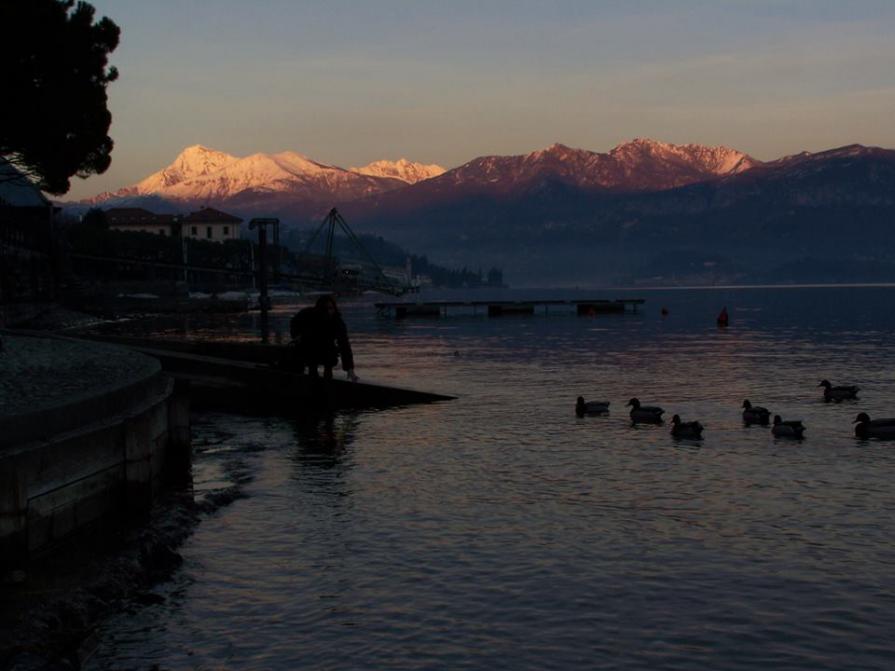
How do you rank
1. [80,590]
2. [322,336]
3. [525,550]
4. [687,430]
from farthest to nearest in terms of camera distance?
[322,336] < [687,430] < [525,550] < [80,590]

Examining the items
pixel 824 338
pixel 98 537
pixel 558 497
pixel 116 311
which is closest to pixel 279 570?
pixel 98 537

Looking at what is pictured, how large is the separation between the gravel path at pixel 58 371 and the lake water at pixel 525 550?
10.2 feet

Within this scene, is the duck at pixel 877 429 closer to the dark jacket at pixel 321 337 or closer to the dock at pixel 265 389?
the dock at pixel 265 389

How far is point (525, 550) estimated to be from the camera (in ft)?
61.3

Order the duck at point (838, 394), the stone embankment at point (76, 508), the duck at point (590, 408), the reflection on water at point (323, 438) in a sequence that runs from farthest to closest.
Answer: the duck at point (838, 394), the duck at point (590, 408), the reflection on water at point (323, 438), the stone embankment at point (76, 508)

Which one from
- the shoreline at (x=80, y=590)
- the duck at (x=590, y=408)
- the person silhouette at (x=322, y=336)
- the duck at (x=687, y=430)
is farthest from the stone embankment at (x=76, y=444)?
the duck at (x=590, y=408)

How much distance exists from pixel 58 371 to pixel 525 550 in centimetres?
1258

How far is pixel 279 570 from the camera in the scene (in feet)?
57.1

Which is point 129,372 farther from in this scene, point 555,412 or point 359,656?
point 555,412

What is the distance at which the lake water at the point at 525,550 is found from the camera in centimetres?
1399

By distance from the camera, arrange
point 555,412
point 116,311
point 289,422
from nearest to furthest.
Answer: point 289,422
point 555,412
point 116,311

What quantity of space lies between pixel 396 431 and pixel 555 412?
8.76 meters

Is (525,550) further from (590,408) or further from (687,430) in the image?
(590,408)

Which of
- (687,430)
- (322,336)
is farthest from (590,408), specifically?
(322,336)
